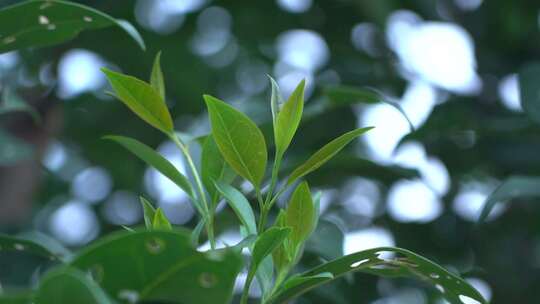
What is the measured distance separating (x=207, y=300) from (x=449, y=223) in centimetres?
92

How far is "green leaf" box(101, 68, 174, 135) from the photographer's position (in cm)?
50

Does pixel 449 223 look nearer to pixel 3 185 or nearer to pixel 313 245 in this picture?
pixel 313 245

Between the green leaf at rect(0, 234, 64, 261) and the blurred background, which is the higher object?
the green leaf at rect(0, 234, 64, 261)

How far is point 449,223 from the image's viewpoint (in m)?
1.24

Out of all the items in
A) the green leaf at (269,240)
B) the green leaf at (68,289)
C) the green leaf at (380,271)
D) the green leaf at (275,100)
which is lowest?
the green leaf at (380,271)

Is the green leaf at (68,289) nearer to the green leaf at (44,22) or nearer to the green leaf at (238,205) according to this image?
the green leaf at (238,205)

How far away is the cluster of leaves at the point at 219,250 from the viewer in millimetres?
352

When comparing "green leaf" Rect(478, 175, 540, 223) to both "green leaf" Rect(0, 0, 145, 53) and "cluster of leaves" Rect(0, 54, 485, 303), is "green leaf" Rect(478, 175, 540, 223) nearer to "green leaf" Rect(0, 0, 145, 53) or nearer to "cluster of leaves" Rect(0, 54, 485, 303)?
"cluster of leaves" Rect(0, 54, 485, 303)

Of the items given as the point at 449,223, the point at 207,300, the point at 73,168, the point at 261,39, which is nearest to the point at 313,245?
the point at 207,300

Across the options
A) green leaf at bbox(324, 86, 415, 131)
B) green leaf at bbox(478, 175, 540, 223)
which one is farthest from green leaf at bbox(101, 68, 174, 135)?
green leaf at bbox(478, 175, 540, 223)

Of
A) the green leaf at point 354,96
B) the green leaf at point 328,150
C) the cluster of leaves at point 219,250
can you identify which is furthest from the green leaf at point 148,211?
the green leaf at point 354,96

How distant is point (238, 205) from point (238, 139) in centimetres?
4

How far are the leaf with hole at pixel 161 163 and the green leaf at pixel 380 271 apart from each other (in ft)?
0.30

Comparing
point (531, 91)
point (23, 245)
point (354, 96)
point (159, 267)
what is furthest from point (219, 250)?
point (531, 91)
